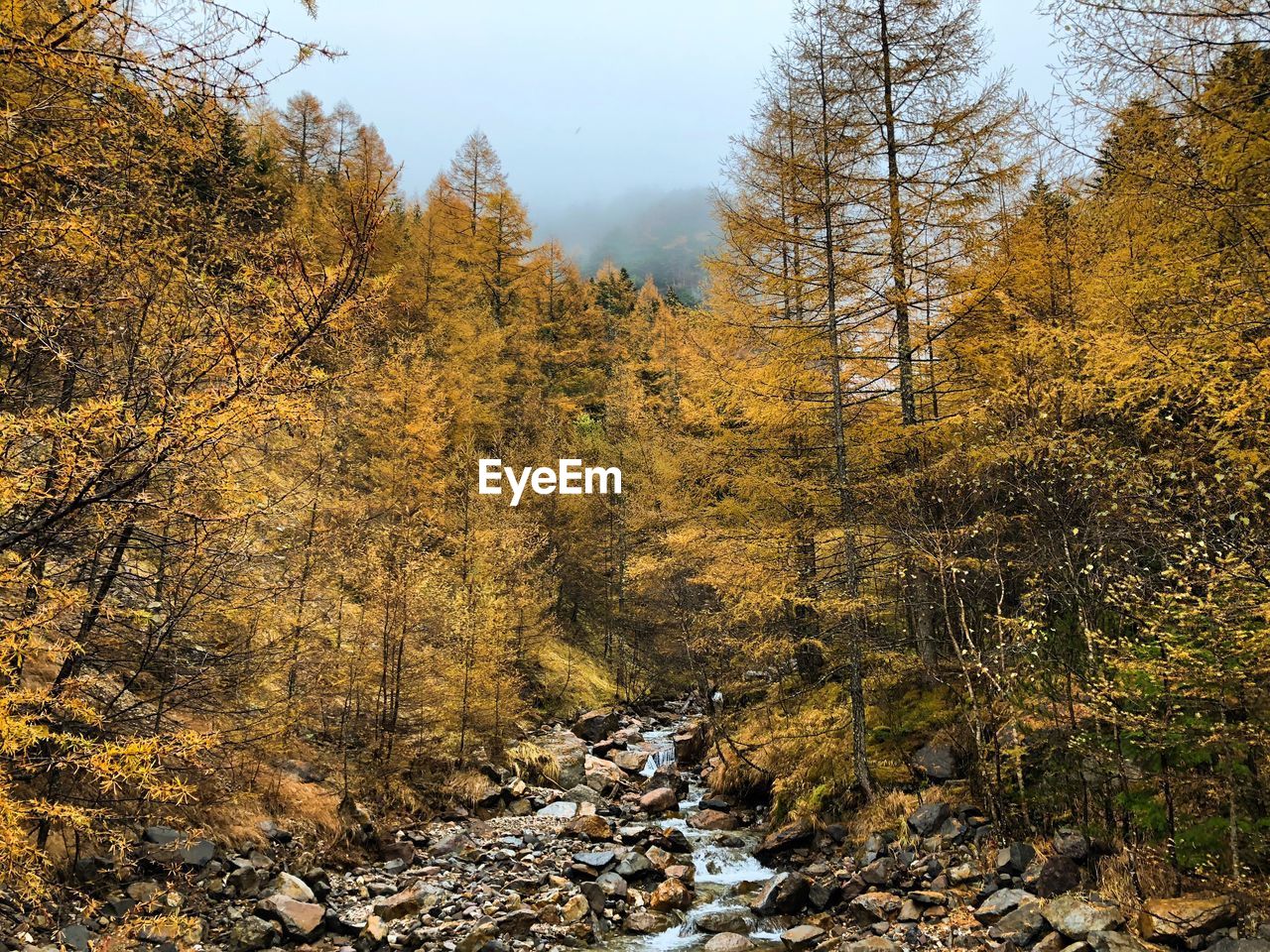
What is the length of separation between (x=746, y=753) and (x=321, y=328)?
12.0m

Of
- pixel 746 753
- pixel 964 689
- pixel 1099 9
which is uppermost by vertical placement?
pixel 1099 9

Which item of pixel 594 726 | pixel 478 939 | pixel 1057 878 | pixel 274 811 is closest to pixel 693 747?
pixel 594 726

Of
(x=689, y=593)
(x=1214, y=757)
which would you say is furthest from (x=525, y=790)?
(x=1214, y=757)

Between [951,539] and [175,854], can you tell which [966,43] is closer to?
[951,539]

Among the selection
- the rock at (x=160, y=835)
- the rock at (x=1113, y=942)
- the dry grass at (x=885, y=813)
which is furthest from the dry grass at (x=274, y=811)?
the rock at (x=1113, y=942)

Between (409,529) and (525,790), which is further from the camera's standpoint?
(525,790)

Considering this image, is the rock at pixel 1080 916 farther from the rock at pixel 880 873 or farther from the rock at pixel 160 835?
the rock at pixel 160 835

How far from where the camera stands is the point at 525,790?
14094mm

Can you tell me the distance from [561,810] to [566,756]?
144 inches

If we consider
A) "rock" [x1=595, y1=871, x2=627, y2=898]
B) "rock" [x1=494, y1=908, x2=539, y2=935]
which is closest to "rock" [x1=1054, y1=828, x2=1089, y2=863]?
"rock" [x1=595, y1=871, x2=627, y2=898]

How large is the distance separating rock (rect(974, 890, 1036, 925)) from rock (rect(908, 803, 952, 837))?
1536 millimetres

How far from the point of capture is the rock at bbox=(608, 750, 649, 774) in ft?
53.0

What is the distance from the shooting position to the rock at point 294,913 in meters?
7.61

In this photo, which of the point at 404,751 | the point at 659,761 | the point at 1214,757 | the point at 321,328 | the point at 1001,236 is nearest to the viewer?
the point at 321,328
